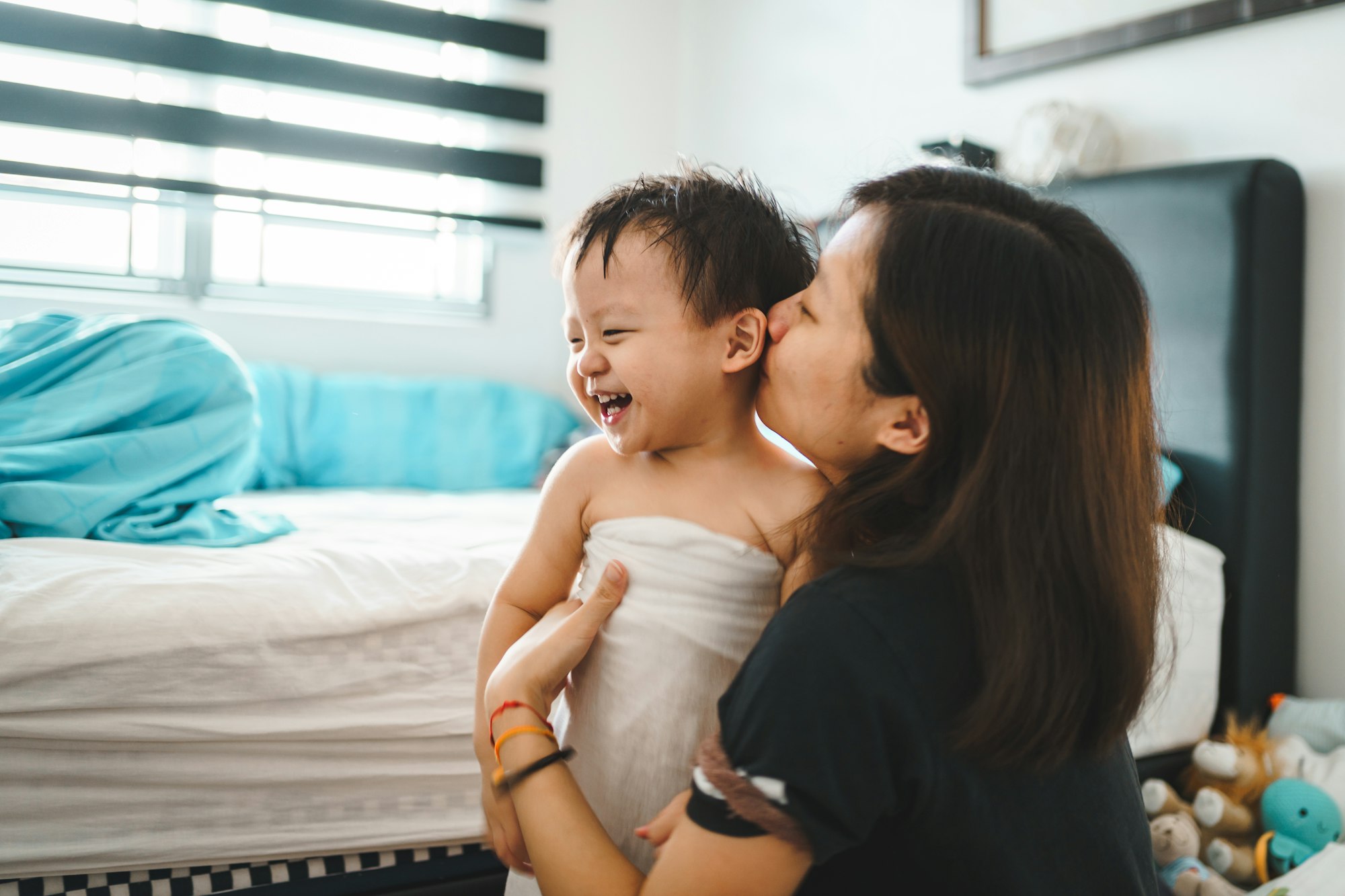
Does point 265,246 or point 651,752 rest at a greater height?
point 265,246

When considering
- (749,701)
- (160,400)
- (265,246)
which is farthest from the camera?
(265,246)

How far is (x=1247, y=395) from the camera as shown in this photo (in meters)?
1.66

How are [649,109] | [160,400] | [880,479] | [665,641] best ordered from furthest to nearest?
[649,109] < [160,400] < [665,641] < [880,479]

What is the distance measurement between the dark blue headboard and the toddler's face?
115cm

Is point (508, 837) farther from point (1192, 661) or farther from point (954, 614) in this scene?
point (1192, 661)

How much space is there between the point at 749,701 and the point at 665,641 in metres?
0.27

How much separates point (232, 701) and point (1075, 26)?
215 cm

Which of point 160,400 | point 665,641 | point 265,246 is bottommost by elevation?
point 665,641

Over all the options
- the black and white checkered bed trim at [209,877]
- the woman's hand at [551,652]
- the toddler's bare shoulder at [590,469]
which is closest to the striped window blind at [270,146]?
the black and white checkered bed trim at [209,877]

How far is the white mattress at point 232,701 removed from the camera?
1.11 meters

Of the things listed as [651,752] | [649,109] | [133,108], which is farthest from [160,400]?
[649,109]

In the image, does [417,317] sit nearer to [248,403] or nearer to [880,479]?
[248,403]

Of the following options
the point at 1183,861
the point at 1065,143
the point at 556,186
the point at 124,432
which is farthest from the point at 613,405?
the point at 556,186

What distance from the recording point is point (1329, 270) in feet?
5.46
